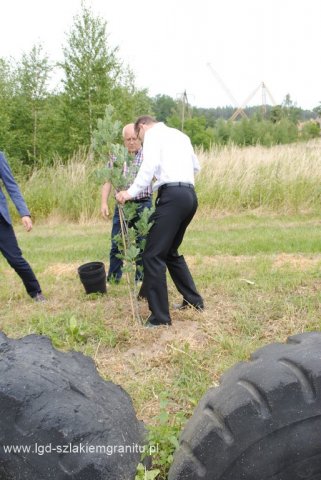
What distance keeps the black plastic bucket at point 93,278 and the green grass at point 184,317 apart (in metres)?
0.10

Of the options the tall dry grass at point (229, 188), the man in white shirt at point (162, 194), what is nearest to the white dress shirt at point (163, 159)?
the man in white shirt at point (162, 194)

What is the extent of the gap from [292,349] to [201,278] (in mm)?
4106

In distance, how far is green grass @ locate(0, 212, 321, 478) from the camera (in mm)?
3359

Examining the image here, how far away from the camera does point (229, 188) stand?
11.6 meters

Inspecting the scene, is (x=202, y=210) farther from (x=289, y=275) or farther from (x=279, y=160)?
(x=289, y=275)

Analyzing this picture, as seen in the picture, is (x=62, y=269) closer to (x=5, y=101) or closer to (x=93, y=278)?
(x=93, y=278)

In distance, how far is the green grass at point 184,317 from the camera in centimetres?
336

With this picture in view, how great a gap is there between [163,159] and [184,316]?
1.43 meters

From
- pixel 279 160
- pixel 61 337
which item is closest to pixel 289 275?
pixel 61 337

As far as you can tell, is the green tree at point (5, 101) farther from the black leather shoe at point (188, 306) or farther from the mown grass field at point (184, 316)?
the black leather shoe at point (188, 306)

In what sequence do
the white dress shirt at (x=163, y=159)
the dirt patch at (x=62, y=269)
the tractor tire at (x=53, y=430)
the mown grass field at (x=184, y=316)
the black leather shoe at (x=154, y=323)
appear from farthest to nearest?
the dirt patch at (x=62, y=269)
the black leather shoe at (x=154, y=323)
the white dress shirt at (x=163, y=159)
the mown grass field at (x=184, y=316)
the tractor tire at (x=53, y=430)

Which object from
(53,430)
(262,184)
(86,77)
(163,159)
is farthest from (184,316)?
(86,77)

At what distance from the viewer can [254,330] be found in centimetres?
418

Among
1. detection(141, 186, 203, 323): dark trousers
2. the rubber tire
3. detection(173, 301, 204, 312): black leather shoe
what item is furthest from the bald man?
the rubber tire
